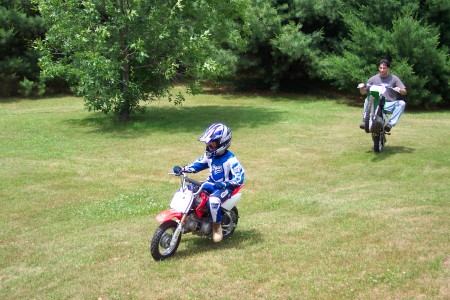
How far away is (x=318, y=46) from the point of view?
2772 cm

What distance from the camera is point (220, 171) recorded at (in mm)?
6988

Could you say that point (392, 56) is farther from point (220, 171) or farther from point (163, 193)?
point (220, 171)

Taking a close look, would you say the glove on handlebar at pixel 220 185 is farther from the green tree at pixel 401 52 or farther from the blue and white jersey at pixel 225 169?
the green tree at pixel 401 52

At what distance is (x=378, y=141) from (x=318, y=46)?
51.8 feet

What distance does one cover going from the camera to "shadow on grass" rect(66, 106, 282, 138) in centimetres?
1784

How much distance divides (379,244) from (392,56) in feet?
56.7

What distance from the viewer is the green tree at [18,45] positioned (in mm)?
28406

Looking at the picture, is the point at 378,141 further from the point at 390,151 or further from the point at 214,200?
the point at 214,200

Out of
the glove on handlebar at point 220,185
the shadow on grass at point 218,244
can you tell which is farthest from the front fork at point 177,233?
the glove on handlebar at point 220,185

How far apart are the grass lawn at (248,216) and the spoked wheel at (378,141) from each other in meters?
0.20

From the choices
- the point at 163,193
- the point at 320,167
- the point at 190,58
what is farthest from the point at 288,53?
the point at 163,193

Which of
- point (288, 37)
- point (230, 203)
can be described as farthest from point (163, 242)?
point (288, 37)

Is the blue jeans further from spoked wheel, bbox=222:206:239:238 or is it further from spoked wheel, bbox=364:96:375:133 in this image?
spoked wheel, bbox=222:206:239:238

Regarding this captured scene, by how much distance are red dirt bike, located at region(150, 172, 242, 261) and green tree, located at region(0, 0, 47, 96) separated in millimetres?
24373
